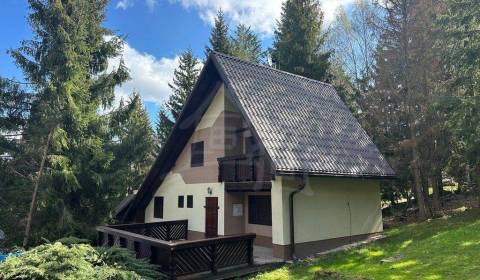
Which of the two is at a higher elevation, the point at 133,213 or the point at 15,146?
the point at 15,146

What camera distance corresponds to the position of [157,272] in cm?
787

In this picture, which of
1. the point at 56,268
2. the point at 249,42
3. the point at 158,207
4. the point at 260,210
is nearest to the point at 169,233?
the point at 158,207

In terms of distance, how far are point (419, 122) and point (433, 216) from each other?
14.4ft

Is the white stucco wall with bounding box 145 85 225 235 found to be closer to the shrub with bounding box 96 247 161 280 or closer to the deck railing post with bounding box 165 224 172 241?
the deck railing post with bounding box 165 224 172 241

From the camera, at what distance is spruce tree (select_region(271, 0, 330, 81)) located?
23.6m

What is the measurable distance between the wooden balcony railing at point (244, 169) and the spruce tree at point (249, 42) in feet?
58.8

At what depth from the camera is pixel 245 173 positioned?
1120 centimetres

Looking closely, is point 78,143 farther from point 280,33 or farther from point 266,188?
point 280,33

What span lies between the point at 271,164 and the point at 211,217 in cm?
476

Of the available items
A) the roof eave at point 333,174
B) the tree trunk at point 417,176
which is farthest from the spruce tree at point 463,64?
the roof eave at point 333,174

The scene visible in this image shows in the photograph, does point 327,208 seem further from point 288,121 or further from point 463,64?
point 463,64

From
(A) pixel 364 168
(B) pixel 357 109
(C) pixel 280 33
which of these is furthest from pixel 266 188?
(C) pixel 280 33

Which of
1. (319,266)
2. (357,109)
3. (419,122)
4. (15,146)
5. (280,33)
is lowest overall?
(319,266)

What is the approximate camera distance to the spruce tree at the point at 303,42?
77.6 feet
